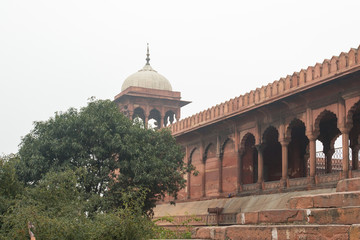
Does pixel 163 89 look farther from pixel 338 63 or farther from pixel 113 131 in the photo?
pixel 338 63

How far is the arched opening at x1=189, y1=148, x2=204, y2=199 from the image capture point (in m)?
22.3

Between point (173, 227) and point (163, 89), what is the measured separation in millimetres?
12014

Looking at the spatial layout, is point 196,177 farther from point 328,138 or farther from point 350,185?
point 350,185

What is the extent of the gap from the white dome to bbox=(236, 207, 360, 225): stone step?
2192cm

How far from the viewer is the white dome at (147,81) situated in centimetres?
3003

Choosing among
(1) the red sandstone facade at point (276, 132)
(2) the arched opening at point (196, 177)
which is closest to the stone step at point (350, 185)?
(1) the red sandstone facade at point (276, 132)

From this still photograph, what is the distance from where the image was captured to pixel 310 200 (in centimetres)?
758

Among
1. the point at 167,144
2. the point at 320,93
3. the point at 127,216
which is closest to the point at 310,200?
the point at 127,216

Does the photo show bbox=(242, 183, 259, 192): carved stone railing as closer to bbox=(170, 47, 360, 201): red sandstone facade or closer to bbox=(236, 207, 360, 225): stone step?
bbox=(170, 47, 360, 201): red sandstone facade

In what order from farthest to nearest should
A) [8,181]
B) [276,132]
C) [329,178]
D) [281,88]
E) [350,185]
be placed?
[276,132] → [281,88] → [329,178] → [8,181] → [350,185]

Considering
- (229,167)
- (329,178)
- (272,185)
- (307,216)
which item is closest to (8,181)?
(272,185)

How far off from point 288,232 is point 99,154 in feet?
33.1

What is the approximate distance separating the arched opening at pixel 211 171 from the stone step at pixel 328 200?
43.1 ft

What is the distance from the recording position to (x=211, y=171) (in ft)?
70.9
